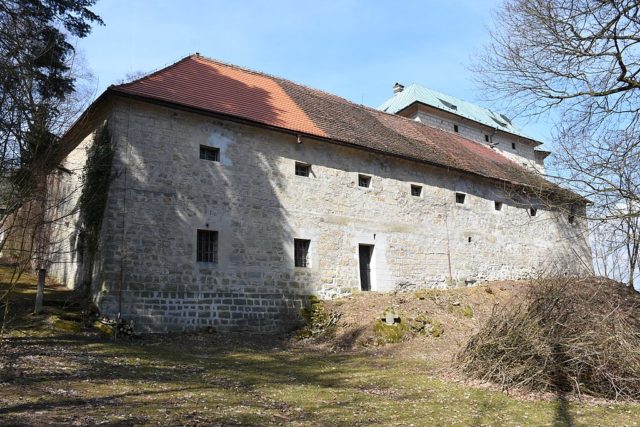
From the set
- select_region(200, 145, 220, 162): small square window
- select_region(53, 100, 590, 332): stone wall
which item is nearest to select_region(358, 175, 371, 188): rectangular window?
select_region(53, 100, 590, 332): stone wall

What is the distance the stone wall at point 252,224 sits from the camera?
12824mm

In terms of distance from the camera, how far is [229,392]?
741 centimetres

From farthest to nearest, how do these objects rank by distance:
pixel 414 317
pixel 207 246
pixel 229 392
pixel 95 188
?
1. pixel 207 246
2. pixel 414 317
3. pixel 95 188
4. pixel 229 392

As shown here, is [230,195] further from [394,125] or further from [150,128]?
[394,125]

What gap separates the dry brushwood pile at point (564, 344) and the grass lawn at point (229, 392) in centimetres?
46

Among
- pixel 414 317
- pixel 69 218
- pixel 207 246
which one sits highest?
pixel 69 218

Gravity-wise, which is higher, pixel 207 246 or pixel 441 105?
pixel 441 105

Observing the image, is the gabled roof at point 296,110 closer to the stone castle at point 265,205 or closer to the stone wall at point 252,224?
the stone castle at point 265,205

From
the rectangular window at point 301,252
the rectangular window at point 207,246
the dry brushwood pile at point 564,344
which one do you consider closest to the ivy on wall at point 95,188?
the rectangular window at point 207,246

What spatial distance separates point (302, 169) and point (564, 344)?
10219 millimetres

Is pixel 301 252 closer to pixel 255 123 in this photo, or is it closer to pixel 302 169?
pixel 302 169

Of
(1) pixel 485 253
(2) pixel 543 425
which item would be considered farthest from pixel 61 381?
(1) pixel 485 253

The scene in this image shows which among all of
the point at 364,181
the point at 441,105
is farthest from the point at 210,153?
the point at 441,105

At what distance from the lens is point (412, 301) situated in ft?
49.3
